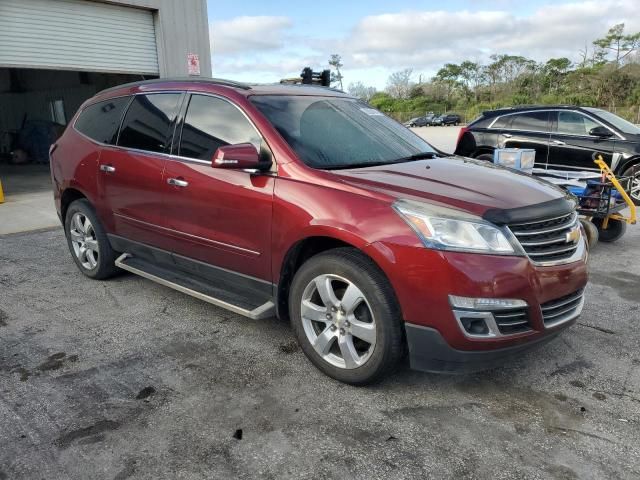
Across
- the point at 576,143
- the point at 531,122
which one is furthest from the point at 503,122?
the point at 576,143

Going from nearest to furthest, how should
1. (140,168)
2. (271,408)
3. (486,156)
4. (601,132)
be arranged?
(271,408), (140,168), (601,132), (486,156)

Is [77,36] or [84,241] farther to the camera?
[77,36]

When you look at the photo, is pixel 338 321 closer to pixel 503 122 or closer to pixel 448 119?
pixel 503 122

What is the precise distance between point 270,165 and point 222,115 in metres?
0.68

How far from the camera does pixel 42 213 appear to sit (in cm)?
877

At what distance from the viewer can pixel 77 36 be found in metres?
11.0

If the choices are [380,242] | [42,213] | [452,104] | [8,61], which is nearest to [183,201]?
[380,242]

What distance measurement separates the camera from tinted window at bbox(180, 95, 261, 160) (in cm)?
351

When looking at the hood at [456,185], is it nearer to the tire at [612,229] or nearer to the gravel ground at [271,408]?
the gravel ground at [271,408]

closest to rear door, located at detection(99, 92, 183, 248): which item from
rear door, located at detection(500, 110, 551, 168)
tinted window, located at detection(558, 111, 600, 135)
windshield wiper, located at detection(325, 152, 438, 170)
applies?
windshield wiper, located at detection(325, 152, 438, 170)

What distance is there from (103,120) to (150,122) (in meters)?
0.81

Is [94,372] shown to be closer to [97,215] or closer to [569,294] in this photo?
[97,215]

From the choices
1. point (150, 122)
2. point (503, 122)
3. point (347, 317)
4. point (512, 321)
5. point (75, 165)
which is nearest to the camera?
point (512, 321)

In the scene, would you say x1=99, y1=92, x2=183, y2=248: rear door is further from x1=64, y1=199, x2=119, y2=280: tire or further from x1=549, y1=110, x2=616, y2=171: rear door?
x1=549, y1=110, x2=616, y2=171: rear door
